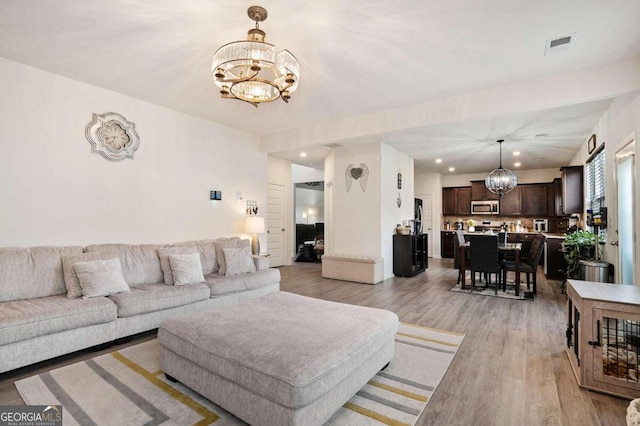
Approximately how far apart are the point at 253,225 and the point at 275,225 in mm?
2172

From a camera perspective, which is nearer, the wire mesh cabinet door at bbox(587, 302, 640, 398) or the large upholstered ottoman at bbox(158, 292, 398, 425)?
the large upholstered ottoman at bbox(158, 292, 398, 425)

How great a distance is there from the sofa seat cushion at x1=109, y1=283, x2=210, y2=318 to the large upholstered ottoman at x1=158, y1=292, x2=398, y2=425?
986 millimetres

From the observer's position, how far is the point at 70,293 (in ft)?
9.98

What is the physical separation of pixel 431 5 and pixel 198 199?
4279mm

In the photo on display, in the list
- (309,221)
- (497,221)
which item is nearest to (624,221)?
(497,221)

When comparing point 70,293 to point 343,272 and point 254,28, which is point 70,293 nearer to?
point 254,28

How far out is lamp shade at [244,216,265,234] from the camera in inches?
226

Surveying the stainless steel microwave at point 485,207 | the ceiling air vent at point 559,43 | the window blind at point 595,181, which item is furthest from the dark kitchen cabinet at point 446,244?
the ceiling air vent at point 559,43

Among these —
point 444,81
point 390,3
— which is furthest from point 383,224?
point 390,3

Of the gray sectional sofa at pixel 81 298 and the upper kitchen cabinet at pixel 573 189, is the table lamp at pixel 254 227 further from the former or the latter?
the upper kitchen cabinet at pixel 573 189

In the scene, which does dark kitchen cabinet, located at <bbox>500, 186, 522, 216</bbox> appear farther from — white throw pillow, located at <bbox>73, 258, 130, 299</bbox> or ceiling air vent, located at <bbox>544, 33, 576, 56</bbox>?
white throw pillow, located at <bbox>73, 258, 130, 299</bbox>

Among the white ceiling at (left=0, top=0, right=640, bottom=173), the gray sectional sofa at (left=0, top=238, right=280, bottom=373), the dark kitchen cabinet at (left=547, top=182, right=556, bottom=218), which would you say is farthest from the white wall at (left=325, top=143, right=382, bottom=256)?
the dark kitchen cabinet at (left=547, top=182, right=556, bottom=218)

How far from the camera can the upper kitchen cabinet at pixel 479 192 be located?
949 centimetres

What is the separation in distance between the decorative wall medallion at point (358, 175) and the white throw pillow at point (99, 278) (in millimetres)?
4325
